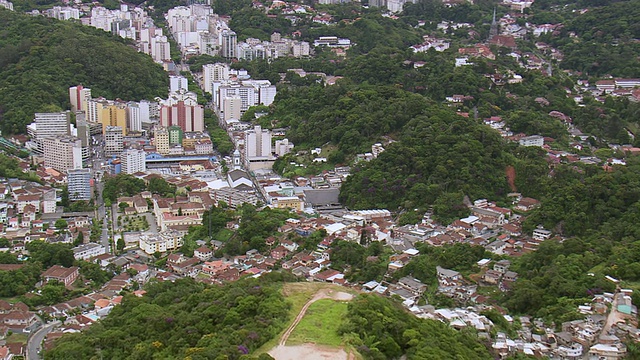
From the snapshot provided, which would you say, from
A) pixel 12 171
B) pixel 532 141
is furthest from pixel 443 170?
pixel 12 171

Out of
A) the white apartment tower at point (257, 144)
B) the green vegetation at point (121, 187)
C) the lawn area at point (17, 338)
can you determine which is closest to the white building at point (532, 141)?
the white apartment tower at point (257, 144)

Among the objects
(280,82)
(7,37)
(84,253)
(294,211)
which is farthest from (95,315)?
(7,37)

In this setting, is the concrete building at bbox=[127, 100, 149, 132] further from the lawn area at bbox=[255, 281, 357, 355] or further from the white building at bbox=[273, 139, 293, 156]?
the lawn area at bbox=[255, 281, 357, 355]

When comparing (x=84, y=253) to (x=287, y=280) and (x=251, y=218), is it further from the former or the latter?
(x=287, y=280)

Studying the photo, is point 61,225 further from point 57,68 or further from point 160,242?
point 57,68

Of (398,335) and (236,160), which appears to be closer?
(398,335)

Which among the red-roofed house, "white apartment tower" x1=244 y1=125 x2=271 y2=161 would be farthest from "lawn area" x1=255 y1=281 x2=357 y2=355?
"white apartment tower" x1=244 y1=125 x2=271 y2=161

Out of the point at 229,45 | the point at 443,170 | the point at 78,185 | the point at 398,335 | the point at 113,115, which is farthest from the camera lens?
the point at 229,45
